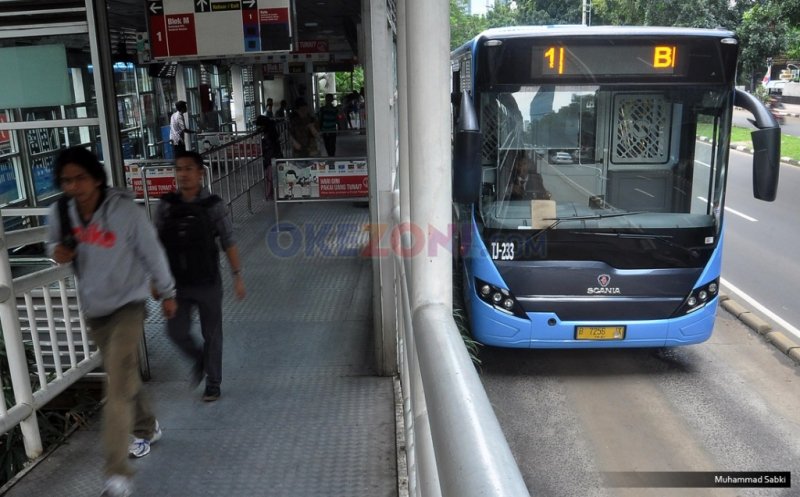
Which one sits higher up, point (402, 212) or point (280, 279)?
point (402, 212)

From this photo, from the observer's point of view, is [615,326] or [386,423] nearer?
[386,423]

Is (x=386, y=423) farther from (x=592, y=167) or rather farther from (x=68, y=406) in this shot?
(x=592, y=167)

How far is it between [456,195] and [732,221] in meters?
10.3

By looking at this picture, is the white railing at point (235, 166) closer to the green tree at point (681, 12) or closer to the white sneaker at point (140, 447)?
the white sneaker at point (140, 447)

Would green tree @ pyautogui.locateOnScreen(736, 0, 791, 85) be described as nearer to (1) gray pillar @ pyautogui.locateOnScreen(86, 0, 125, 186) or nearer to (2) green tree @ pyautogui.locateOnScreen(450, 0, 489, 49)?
(1) gray pillar @ pyautogui.locateOnScreen(86, 0, 125, 186)

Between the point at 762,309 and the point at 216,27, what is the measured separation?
7115 mm

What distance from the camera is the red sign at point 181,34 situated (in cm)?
591

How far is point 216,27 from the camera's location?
6.09 metres

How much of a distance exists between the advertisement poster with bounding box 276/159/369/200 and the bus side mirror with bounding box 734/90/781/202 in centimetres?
513

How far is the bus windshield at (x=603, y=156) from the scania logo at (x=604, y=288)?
453mm

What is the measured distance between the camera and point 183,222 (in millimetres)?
4375

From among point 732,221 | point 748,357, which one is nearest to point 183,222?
point 748,357

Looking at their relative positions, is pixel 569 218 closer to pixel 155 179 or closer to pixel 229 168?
pixel 155 179

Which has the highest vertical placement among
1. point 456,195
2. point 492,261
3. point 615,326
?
point 456,195
